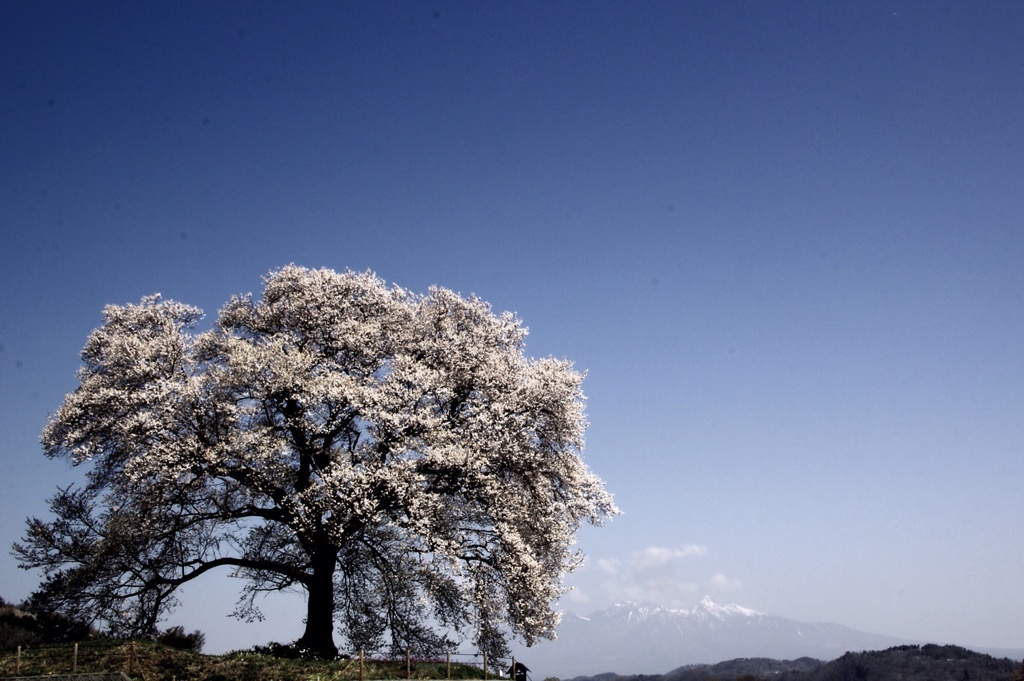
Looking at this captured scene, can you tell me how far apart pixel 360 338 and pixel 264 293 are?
239 inches

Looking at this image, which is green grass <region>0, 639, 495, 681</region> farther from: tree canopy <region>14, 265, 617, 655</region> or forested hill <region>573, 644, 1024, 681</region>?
forested hill <region>573, 644, 1024, 681</region>

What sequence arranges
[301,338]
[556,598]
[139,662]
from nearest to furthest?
[139,662]
[556,598]
[301,338]

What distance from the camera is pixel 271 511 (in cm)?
3775

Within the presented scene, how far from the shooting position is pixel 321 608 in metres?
37.4

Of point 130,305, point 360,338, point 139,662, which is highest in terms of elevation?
point 130,305

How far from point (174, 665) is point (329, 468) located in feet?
30.2

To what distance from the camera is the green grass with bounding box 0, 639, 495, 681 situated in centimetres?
2961

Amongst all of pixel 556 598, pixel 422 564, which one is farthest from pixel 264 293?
pixel 556 598

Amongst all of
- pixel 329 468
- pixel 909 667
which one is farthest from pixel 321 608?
pixel 909 667

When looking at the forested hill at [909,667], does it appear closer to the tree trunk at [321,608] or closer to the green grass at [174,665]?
the tree trunk at [321,608]

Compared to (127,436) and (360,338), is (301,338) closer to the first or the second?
(360,338)

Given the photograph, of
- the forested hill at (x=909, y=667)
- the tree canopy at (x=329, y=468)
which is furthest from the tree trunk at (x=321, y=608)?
the forested hill at (x=909, y=667)

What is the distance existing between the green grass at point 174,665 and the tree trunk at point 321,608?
9.11ft

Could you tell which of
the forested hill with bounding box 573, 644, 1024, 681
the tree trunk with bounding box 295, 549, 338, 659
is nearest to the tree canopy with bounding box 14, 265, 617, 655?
the tree trunk with bounding box 295, 549, 338, 659
